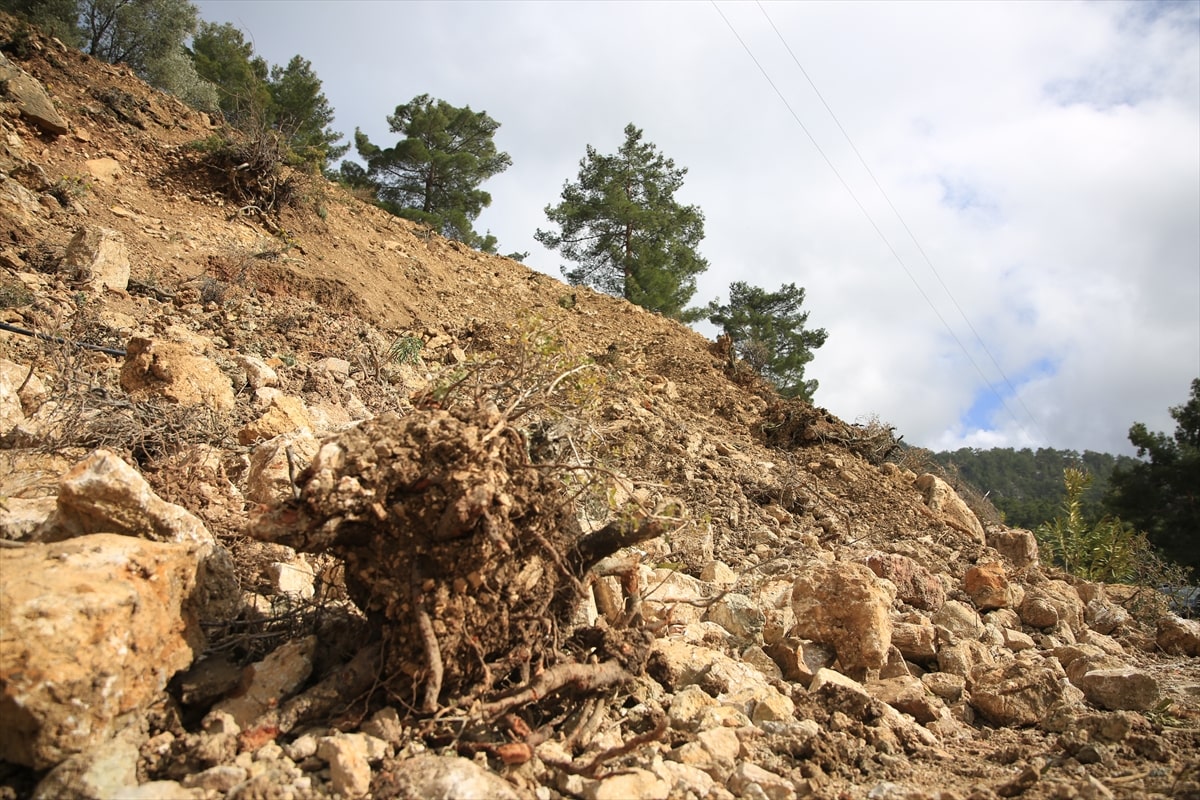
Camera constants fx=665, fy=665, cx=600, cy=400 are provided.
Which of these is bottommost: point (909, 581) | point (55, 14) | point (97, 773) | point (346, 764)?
point (97, 773)

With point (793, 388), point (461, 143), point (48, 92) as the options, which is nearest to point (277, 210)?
point (48, 92)

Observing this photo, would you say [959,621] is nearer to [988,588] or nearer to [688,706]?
[988,588]

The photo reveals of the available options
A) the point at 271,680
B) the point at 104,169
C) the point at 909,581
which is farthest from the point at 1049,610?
the point at 104,169

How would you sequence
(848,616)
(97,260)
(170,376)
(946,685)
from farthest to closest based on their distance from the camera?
(97,260)
(170,376)
(848,616)
(946,685)

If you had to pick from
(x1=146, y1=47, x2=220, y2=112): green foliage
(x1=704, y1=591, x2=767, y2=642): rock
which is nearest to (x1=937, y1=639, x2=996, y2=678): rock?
(x1=704, y1=591, x2=767, y2=642): rock

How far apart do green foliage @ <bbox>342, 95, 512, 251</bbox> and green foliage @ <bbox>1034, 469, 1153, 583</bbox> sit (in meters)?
15.8

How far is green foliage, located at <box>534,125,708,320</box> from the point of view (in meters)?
18.9

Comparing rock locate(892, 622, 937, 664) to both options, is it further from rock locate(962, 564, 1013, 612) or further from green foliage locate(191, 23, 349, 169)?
green foliage locate(191, 23, 349, 169)

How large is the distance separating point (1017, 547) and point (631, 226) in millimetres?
13976

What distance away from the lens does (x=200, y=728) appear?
2086 mm

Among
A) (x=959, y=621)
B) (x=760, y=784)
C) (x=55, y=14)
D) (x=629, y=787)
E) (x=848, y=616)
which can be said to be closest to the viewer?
(x=629, y=787)

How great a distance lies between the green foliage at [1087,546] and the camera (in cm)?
812

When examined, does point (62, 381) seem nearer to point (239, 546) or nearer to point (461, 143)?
point (239, 546)

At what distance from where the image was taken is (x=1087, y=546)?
28.6 ft
